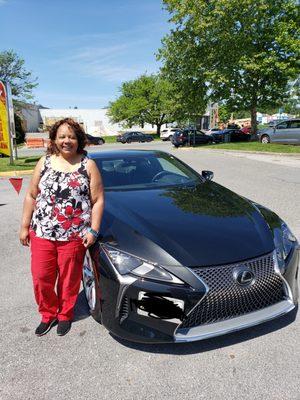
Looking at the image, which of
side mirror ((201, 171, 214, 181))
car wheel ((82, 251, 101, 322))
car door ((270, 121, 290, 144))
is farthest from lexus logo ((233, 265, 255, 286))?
car door ((270, 121, 290, 144))

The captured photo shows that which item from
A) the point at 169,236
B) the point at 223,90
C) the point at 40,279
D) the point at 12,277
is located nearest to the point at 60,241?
the point at 40,279

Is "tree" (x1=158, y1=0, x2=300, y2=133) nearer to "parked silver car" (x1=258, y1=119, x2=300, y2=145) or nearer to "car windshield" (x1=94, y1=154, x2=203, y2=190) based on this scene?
"parked silver car" (x1=258, y1=119, x2=300, y2=145)

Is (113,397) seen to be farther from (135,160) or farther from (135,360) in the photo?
(135,160)

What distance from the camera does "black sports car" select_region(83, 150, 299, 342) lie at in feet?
8.11

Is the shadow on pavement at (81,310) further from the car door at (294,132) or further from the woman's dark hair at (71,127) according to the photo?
the car door at (294,132)

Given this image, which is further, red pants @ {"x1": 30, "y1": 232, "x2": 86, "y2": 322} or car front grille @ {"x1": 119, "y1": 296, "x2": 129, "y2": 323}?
red pants @ {"x1": 30, "y1": 232, "x2": 86, "y2": 322}

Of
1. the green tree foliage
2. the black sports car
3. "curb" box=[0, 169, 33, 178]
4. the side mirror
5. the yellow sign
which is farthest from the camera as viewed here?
the green tree foliage

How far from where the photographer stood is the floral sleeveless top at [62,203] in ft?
9.33

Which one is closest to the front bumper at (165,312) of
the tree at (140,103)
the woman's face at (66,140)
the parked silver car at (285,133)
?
the woman's face at (66,140)

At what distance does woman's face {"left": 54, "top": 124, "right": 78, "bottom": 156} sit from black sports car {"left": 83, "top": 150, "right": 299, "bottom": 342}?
700 millimetres

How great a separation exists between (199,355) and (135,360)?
1.54 ft

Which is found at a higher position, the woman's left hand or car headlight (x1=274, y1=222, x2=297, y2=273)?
the woman's left hand

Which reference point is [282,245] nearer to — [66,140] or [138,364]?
[138,364]

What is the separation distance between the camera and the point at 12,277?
423 cm
